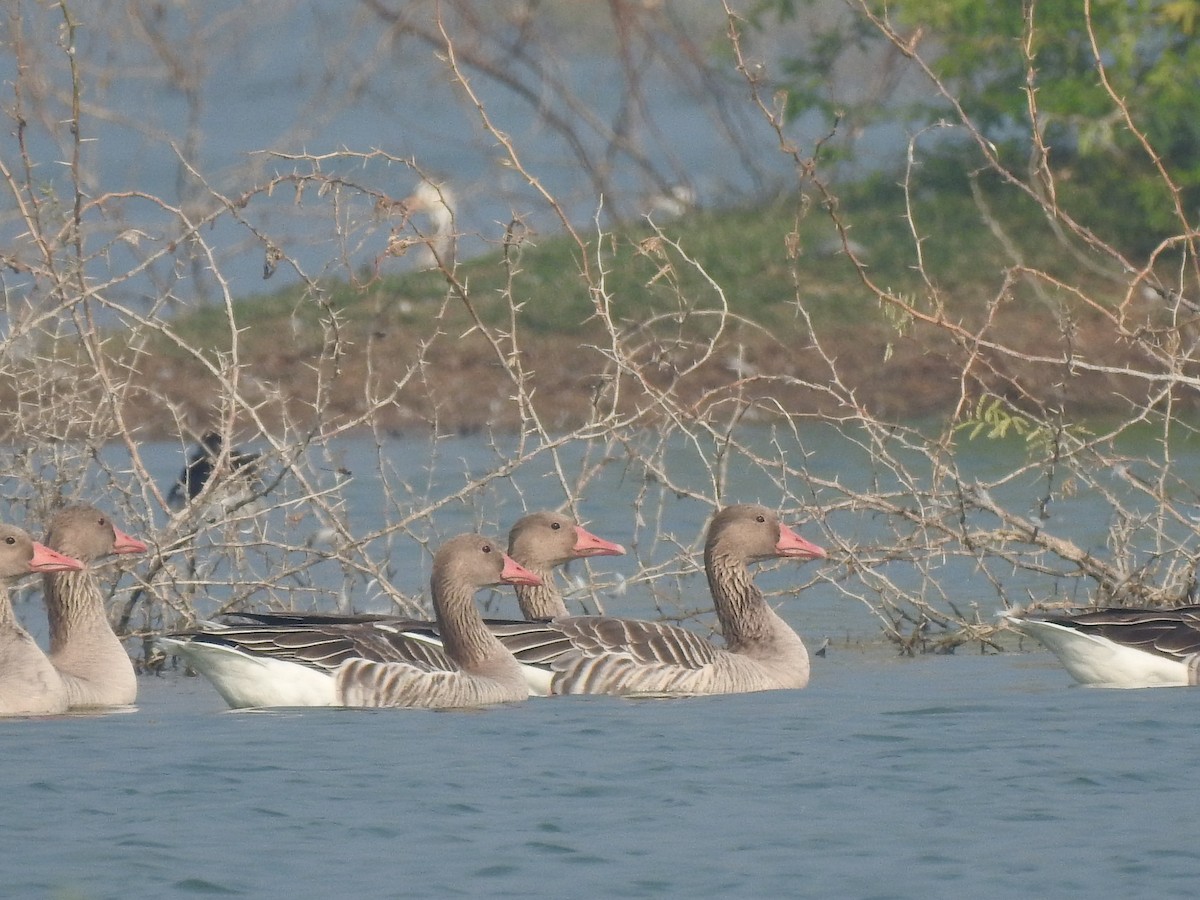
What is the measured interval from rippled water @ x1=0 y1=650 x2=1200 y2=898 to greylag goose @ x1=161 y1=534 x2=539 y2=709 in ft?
0.57

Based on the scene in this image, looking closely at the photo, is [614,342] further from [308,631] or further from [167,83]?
[167,83]

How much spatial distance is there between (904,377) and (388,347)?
5448 mm

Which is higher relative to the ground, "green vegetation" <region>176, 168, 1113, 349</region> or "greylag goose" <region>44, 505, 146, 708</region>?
"green vegetation" <region>176, 168, 1113, 349</region>

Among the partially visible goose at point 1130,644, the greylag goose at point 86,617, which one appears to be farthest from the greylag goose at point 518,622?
the partially visible goose at point 1130,644

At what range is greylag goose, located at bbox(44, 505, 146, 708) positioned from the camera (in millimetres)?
10172

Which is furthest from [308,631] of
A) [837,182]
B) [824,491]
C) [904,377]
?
[837,182]

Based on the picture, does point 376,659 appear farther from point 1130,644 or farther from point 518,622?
point 1130,644

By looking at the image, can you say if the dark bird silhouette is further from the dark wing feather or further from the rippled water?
the dark wing feather

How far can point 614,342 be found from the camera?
11.1 meters

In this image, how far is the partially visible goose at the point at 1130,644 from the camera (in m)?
9.91

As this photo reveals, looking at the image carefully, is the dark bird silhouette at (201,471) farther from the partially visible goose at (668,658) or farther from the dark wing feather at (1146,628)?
the dark wing feather at (1146,628)

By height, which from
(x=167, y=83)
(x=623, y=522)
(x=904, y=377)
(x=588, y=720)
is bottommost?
(x=588, y=720)

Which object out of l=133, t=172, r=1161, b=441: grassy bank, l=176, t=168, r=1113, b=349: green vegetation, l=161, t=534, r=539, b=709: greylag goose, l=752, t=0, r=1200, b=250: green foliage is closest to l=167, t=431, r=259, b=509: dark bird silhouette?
l=161, t=534, r=539, b=709: greylag goose

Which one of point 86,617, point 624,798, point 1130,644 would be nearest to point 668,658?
point 1130,644
